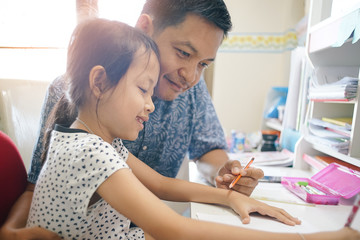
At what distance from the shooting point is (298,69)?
3.89 ft

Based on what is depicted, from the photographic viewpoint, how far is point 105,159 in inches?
16.5

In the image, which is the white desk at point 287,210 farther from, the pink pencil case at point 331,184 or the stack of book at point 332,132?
the stack of book at point 332,132

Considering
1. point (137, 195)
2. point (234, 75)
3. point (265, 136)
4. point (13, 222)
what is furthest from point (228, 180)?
point (234, 75)

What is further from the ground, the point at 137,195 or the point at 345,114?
the point at 345,114

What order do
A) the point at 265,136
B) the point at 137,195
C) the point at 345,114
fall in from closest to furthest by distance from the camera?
1. the point at 137,195
2. the point at 345,114
3. the point at 265,136

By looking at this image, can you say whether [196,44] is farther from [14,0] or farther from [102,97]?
[14,0]

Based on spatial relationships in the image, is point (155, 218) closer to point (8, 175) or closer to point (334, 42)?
point (8, 175)

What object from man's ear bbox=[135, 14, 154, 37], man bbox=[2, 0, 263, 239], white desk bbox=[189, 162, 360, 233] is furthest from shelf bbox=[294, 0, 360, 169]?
man's ear bbox=[135, 14, 154, 37]

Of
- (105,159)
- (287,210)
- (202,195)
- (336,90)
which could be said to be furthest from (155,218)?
(336,90)

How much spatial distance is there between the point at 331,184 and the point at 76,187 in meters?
0.67

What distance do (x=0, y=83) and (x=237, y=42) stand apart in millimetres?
1620

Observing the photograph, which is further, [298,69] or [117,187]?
[298,69]

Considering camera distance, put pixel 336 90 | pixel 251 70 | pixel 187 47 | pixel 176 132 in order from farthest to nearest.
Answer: pixel 251 70 → pixel 176 132 → pixel 336 90 → pixel 187 47

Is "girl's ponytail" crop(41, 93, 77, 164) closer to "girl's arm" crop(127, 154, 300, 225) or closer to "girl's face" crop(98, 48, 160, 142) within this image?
"girl's face" crop(98, 48, 160, 142)
